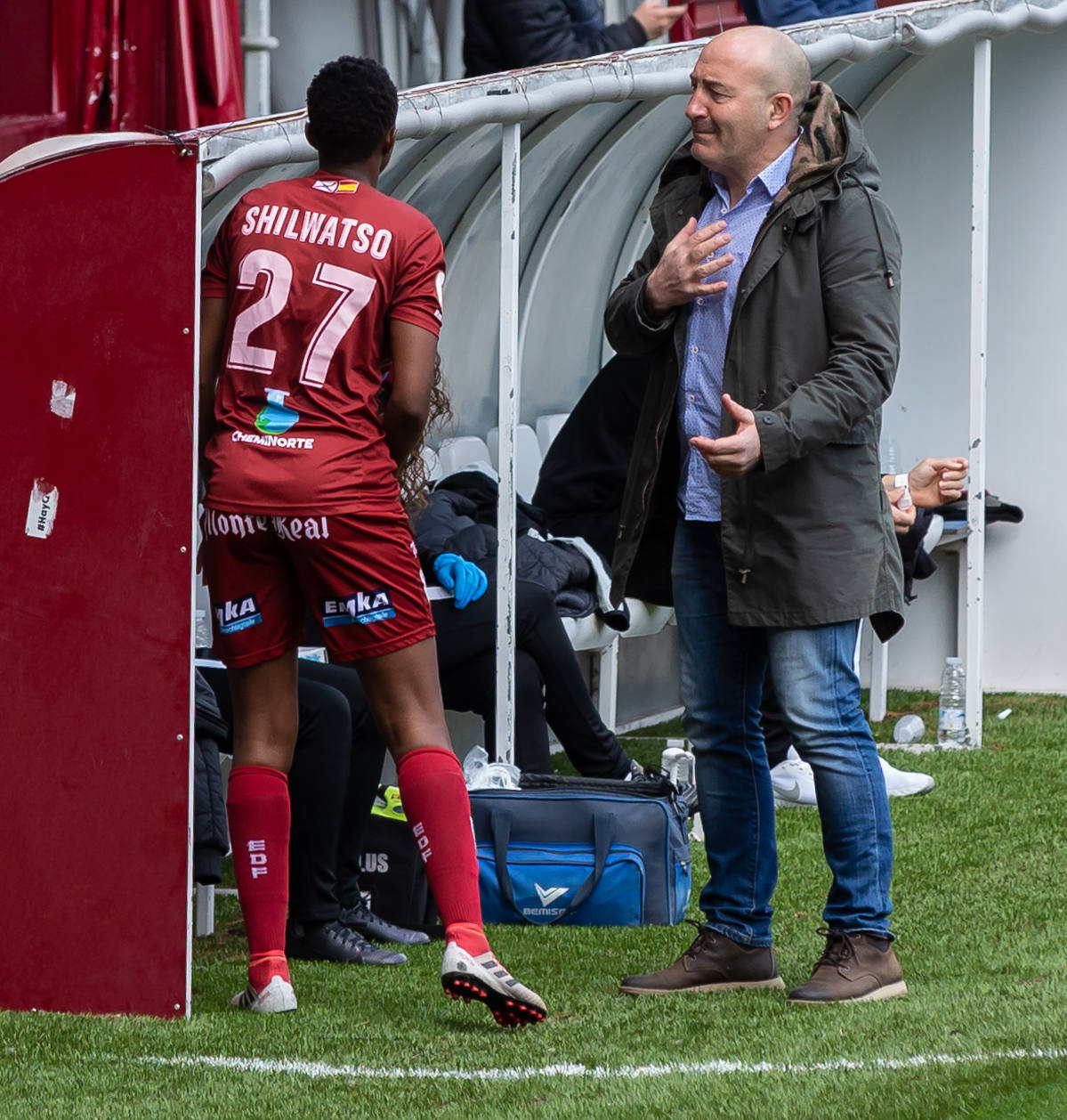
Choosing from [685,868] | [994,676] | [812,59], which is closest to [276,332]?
[685,868]

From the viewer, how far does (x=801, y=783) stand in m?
5.66

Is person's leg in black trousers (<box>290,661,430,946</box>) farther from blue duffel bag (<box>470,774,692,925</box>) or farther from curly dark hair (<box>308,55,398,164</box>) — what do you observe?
curly dark hair (<box>308,55,398,164</box>)

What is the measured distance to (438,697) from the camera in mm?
3447

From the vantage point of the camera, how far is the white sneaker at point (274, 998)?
11.1ft

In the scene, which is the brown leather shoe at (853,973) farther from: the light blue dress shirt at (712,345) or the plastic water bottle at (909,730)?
the plastic water bottle at (909,730)

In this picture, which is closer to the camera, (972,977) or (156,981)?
(156,981)

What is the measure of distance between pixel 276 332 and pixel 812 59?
318 cm

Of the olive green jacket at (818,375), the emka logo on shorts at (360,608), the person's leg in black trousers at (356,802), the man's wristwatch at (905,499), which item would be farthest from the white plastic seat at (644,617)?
the emka logo on shorts at (360,608)

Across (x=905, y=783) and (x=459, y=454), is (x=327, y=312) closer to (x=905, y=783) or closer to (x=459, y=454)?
(x=905, y=783)

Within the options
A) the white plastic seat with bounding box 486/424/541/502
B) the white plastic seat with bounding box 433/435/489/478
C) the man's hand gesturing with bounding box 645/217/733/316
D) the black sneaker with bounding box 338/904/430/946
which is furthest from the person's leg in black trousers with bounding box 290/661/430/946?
the white plastic seat with bounding box 486/424/541/502

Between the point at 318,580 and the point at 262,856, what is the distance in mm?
499

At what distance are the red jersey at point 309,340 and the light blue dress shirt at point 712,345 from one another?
0.50m

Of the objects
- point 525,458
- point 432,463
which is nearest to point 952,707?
point 525,458

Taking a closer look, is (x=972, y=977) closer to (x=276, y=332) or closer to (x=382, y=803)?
(x=382, y=803)
